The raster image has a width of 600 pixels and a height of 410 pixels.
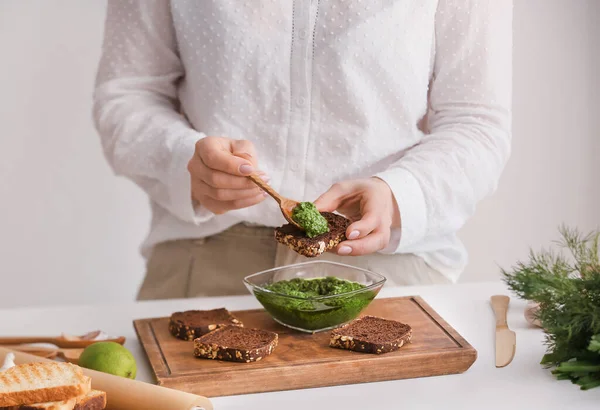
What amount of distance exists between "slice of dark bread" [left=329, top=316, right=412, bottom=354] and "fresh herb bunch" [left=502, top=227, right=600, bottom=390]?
20 centimetres

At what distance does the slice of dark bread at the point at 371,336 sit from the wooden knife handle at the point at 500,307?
0.20 metres

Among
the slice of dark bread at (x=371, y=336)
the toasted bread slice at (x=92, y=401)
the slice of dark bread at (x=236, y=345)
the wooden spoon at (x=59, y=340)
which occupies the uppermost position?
the slice of dark bread at (x=371, y=336)

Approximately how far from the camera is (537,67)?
10.1ft

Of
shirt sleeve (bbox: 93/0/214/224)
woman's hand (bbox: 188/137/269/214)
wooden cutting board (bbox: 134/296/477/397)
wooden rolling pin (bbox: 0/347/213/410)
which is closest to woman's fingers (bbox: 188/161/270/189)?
woman's hand (bbox: 188/137/269/214)

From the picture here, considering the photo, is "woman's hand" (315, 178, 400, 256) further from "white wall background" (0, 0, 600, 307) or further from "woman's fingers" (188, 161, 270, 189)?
"white wall background" (0, 0, 600, 307)

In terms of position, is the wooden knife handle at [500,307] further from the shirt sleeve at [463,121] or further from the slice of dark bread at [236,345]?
the slice of dark bread at [236,345]

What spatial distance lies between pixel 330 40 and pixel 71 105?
1599 mm

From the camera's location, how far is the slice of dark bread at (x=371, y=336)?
47.7 inches

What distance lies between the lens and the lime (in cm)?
114

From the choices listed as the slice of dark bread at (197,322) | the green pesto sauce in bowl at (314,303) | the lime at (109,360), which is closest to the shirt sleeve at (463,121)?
the green pesto sauce in bowl at (314,303)

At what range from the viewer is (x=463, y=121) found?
1.61 metres

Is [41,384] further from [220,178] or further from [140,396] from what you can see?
[220,178]

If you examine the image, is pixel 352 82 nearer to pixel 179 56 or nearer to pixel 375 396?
pixel 179 56

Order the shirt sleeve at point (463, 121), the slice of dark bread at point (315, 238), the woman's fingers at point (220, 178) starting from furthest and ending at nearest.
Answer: the shirt sleeve at point (463, 121) < the woman's fingers at point (220, 178) < the slice of dark bread at point (315, 238)
